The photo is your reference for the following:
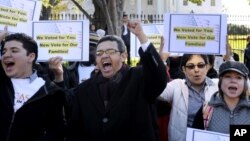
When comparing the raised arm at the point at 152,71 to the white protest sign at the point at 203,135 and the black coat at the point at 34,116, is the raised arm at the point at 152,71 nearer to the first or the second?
the white protest sign at the point at 203,135

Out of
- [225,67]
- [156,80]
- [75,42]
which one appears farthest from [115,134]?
[75,42]

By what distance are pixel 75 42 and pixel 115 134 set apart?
1871mm

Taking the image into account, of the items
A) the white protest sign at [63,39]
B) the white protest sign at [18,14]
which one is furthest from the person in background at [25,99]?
the white protest sign at [63,39]

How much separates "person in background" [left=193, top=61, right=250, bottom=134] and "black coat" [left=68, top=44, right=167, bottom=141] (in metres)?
0.44

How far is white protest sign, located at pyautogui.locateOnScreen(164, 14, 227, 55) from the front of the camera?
19.2 feet

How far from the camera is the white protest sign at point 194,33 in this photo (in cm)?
587

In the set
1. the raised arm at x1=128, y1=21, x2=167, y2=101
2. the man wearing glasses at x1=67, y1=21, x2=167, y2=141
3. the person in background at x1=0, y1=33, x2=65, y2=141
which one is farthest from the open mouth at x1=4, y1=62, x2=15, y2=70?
the raised arm at x1=128, y1=21, x2=167, y2=101

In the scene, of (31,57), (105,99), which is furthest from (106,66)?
(31,57)

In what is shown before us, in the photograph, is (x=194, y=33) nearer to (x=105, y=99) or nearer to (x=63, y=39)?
(x=63, y=39)

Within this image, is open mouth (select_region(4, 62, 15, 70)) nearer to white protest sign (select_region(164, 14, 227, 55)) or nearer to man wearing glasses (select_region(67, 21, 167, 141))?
man wearing glasses (select_region(67, 21, 167, 141))

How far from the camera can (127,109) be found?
4.68 metres

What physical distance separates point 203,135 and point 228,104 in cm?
38

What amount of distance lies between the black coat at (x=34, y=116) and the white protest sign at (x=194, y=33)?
1.62m

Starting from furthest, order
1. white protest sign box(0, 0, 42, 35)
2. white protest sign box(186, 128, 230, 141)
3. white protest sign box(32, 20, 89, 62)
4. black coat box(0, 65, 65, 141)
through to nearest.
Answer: white protest sign box(32, 20, 89, 62) < white protest sign box(0, 0, 42, 35) < black coat box(0, 65, 65, 141) < white protest sign box(186, 128, 230, 141)
